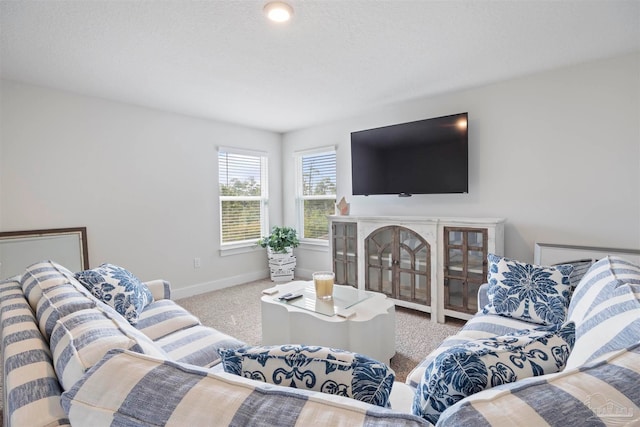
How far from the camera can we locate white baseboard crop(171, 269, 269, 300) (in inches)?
152

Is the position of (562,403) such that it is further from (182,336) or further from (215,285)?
(215,285)

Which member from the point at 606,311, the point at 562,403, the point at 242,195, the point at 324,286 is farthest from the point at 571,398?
the point at 242,195

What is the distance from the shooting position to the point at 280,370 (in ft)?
2.65

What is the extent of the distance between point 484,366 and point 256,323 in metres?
2.60

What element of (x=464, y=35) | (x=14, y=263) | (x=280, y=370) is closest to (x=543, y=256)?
(x=464, y=35)

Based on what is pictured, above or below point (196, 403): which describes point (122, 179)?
above

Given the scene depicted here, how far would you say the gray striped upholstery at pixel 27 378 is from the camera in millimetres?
690

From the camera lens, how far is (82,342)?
820mm

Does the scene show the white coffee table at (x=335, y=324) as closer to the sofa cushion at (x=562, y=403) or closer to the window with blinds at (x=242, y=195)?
the sofa cushion at (x=562, y=403)

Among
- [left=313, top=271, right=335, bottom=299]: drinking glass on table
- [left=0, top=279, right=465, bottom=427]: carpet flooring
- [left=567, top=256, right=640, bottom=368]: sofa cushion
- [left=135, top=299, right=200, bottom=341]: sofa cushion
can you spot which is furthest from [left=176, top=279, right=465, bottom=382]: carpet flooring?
[left=567, top=256, right=640, bottom=368]: sofa cushion

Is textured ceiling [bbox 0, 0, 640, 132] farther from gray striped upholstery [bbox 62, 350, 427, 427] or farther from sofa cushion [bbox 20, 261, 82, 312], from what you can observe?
gray striped upholstery [bbox 62, 350, 427, 427]

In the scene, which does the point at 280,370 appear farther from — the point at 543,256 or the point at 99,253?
the point at 99,253

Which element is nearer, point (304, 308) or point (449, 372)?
point (449, 372)

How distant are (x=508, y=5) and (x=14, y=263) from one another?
4.18 m
